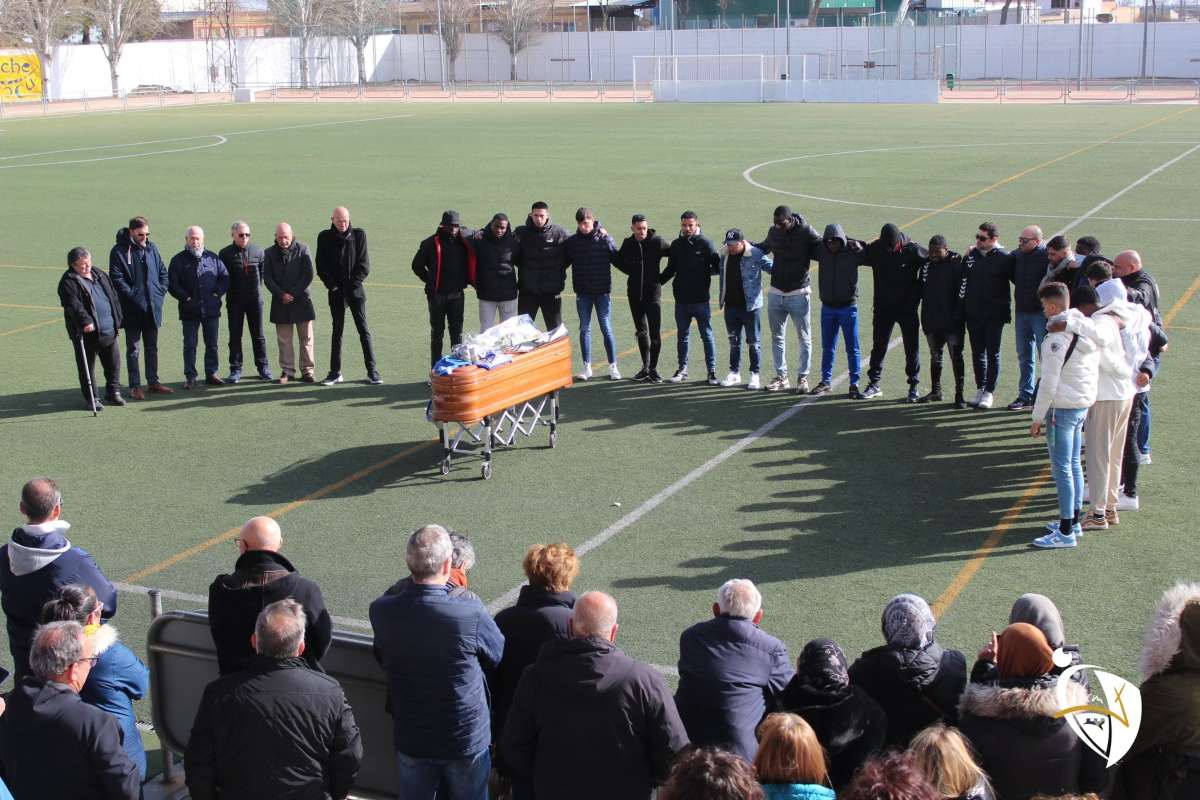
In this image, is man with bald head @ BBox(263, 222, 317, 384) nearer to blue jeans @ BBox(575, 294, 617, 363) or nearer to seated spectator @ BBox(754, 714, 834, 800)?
blue jeans @ BBox(575, 294, 617, 363)

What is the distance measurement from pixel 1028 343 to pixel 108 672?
11.0m

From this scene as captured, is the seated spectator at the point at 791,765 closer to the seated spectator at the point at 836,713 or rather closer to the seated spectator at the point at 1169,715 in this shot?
the seated spectator at the point at 836,713

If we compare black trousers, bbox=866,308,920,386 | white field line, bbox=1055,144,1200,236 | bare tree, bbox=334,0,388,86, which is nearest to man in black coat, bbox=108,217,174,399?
black trousers, bbox=866,308,920,386

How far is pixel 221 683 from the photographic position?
5711mm

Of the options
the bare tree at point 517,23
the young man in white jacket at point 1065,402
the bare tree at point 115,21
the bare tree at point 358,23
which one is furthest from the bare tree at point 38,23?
the young man in white jacket at point 1065,402

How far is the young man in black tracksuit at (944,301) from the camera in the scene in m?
14.5

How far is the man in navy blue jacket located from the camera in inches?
248

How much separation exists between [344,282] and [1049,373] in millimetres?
8800

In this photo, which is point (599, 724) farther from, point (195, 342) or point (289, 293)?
point (195, 342)

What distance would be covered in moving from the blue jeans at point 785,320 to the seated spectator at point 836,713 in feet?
31.2

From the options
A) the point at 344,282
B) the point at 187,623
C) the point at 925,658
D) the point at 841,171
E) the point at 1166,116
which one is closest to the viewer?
the point at 925,658

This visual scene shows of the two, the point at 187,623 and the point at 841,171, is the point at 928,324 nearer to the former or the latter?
the point at 187,623

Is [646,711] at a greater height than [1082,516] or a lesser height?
greater

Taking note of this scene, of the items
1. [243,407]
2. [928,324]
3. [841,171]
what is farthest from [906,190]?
[243,407]
